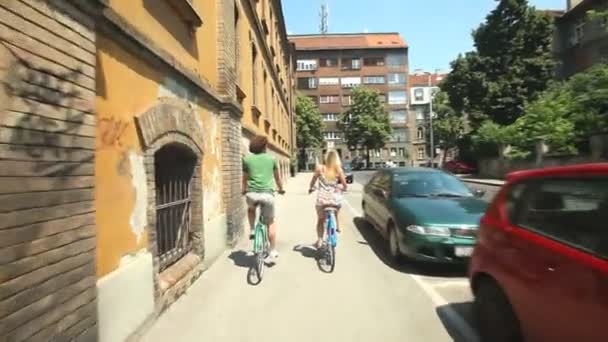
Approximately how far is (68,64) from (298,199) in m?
15.5

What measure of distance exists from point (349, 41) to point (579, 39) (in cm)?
4578

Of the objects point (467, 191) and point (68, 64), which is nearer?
point (68, 64)

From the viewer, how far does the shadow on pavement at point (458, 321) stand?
4.09m

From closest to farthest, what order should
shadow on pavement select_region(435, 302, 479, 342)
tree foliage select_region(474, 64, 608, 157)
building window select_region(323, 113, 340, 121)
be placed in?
shadow on pavement select_region(435, 302, 479, 342) → tree foliage select_region(474, 64, 608, 157) → building window select_region(323, 113, 340, 121)

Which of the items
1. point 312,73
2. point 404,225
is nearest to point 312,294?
point 404,225

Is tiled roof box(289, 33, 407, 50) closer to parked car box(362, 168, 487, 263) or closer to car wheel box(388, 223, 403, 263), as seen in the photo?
parked car box(362, 168, 487, 263)

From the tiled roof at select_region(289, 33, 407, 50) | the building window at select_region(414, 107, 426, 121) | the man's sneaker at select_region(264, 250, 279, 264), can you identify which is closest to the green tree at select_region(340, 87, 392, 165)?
the building window at select_region(414, 107, 426, 121)

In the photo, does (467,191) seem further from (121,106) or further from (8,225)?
(8,225)

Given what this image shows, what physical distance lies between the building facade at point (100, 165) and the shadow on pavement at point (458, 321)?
9.01ft

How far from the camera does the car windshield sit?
7686 mm

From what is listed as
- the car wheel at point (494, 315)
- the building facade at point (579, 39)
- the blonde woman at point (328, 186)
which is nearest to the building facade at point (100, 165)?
the blonde woman at point (328, 186)

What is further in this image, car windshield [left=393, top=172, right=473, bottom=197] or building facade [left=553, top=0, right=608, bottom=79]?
building facade [left=553, top=0, right=608, bottom=79]

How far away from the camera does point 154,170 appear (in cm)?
495

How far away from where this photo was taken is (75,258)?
10.1 ft
